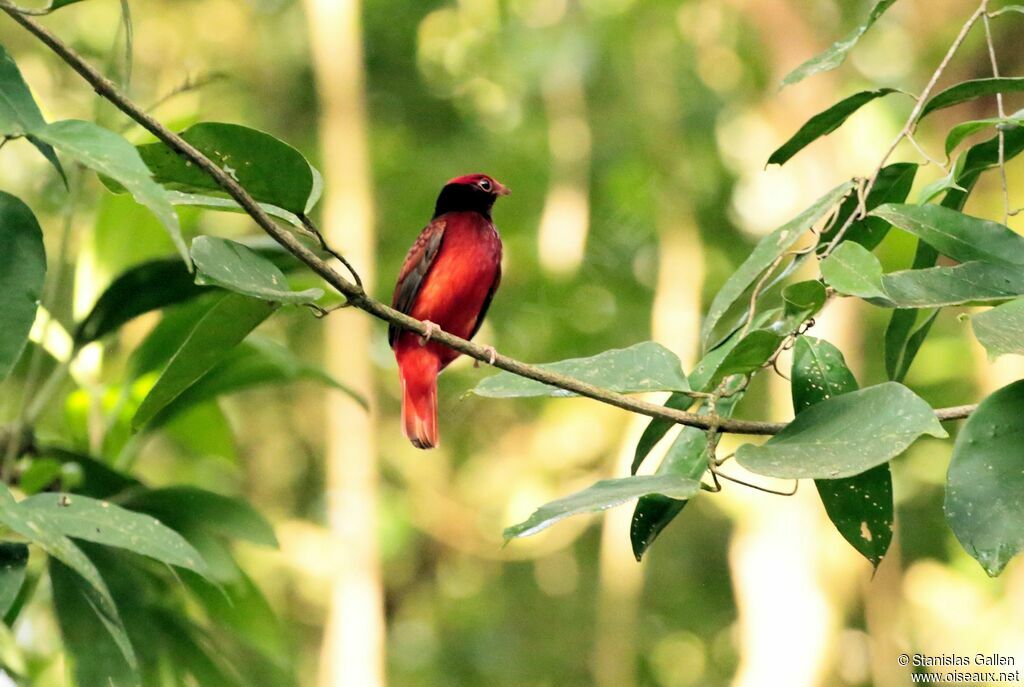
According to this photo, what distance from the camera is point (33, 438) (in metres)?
2.53

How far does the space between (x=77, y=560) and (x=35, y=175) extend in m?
6.41

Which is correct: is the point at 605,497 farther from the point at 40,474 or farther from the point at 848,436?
the point at 40,474

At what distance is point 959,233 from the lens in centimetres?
Answer: 160

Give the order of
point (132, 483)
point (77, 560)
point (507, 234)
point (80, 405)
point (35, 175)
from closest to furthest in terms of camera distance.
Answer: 1. point (77, 560)
2. point (132, 483)
3. point (80, 405)
4. point (35, 175)
5. point (507, 234)

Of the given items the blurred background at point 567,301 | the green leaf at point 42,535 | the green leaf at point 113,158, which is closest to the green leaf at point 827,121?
the green leaf at point 113,158

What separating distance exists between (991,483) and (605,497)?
0.45 meters

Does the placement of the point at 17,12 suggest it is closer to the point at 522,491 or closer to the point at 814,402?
the point at 814,402

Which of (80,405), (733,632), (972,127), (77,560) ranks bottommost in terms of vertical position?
(77,560)

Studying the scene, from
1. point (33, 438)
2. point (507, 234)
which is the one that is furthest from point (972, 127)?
point (507, 234)

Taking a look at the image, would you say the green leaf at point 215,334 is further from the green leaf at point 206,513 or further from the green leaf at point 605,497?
the green leaf at point 206,513

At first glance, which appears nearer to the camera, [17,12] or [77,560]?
[17,12]

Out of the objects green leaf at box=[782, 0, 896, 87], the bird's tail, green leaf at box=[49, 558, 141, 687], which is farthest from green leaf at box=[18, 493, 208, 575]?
the bird's tail

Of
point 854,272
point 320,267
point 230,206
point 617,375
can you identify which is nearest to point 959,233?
point 854,272

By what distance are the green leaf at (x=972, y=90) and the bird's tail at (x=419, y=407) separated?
81.1 inches
